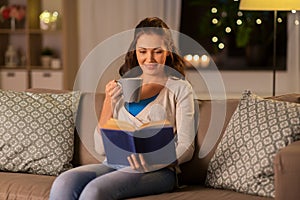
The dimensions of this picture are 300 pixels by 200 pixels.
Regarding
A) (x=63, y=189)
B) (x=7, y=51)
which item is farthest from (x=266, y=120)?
(x=7, y=51)

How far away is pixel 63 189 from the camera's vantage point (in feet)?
9.05

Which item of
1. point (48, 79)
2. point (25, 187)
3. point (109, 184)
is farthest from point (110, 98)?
point (48, 79)

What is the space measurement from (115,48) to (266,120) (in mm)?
2979

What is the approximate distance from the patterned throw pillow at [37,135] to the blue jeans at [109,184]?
41 centimetres

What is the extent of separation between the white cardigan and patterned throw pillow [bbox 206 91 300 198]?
0.16 metres

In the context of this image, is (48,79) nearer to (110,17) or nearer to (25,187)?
(110,17)

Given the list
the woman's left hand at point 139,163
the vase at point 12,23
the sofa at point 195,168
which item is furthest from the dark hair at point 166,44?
the vase at point 12,23

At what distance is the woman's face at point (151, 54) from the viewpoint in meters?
3.02

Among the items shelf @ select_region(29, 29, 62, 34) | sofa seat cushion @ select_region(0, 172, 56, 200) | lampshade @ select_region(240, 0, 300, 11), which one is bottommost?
sofa seat cushion @ select_region(0, 172, 56, 200)

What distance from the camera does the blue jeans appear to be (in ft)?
8.81

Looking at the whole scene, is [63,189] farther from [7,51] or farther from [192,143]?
[7,51]

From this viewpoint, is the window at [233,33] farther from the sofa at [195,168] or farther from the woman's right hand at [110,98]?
the woman's right hand at [110,98]

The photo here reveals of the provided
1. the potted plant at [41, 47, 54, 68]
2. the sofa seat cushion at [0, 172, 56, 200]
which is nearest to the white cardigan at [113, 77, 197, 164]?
the sofa seat cushion at [0, 172, 56, 200]

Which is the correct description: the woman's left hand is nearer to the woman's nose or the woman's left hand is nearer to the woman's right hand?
the woman's right hand
